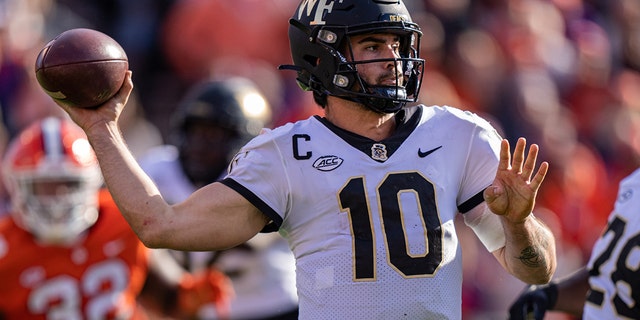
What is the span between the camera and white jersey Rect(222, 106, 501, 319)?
11.5 ft

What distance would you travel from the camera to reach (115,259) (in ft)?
18.7

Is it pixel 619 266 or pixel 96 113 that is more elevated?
pixel 96 113

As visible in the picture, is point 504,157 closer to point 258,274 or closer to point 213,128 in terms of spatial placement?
point 258,274

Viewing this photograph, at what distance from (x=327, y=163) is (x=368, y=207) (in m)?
0.19

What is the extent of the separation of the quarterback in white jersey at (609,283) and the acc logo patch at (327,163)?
1.28 metres

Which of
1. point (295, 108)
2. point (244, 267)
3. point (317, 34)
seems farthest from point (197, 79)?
point (317, 34)

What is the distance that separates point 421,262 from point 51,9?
5289 millimetres

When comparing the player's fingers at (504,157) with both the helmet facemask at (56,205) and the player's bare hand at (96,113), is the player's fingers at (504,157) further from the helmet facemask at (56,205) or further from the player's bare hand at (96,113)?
the helmet facemask at (56,205)

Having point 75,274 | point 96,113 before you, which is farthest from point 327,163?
point 75,274

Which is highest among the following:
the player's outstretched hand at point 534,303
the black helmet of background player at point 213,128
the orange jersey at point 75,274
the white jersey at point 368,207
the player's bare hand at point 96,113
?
the player's bare hand at point 96,113

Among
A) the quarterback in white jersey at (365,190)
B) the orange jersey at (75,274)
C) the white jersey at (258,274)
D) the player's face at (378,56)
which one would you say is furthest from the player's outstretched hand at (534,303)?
the orange jersey at (75,274)

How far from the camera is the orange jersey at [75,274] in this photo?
18.0 ft

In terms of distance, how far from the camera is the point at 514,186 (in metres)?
3.49

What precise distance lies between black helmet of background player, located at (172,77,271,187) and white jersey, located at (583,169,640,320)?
8.37 ft
